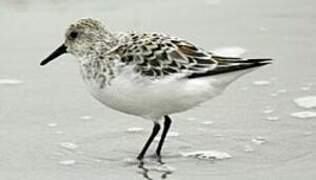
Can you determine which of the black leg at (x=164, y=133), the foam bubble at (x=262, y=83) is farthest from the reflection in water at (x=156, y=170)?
the foam bubble at (x=262, y=83)

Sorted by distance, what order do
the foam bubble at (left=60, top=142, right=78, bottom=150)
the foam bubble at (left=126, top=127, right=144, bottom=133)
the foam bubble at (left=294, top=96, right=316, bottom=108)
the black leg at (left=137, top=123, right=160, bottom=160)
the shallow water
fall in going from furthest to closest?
the foam bubble at (left=294, top=96, right=316, bottom=108) < the foam bubble at (left=126, top=127, right=144, bottom=133) < the foam bubble at (left=60, top=142, right=78, bottom=150) < the black leg at (left=137, top=123, right=160, bottom=160) < the shallow water

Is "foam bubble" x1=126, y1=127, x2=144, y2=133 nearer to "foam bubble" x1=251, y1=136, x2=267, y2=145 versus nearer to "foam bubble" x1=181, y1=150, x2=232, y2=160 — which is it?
"foam bubble" x1=181, y1=150, x2=232, y2=160

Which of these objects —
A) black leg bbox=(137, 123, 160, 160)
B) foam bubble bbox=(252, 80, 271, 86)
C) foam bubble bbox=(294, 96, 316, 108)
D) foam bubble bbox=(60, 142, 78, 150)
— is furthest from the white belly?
foam bubble bbox=(252, 80, 271, 86)

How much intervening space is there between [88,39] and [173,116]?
78cm

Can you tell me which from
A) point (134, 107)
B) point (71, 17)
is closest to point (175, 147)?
point (134, 107)

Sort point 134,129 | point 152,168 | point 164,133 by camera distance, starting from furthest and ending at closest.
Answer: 1. point 134,129
2. point 164,133
3. point 152,168

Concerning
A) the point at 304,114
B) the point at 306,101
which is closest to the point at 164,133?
the point at 304,114

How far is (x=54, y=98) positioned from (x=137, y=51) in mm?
1171

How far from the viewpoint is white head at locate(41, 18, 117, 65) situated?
4.49 m

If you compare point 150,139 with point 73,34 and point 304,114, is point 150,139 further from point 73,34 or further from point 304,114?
point 304,114

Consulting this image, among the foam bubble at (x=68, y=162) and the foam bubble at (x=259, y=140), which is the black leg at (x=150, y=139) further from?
the foam bubble at (x=259, y=140)

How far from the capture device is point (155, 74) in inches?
167

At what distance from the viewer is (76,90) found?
5.52 metres

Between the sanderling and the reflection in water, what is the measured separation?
0.13 metres
